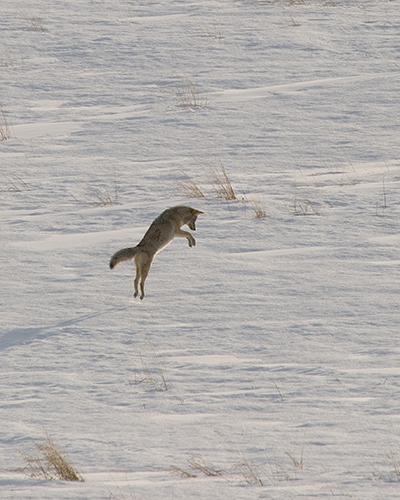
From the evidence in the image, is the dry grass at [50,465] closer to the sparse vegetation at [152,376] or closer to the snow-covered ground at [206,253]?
the snow-covered ground at [206,253]

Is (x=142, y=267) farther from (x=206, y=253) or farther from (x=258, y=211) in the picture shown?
(x=258, y=211)

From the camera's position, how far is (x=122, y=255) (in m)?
6.22

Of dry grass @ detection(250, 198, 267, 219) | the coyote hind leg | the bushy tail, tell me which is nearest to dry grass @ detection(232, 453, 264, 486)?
the bushy tail

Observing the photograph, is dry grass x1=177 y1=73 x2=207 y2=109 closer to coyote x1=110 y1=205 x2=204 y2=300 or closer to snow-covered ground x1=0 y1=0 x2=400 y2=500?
snow-covered ground x1=0 y1=0 x2=400 y2=500

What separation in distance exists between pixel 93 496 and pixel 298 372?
Result: 1833 mm

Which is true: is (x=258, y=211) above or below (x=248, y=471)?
below

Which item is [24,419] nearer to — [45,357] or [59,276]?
[45,357]

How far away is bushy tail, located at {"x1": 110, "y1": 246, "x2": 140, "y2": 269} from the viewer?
6.14 metres

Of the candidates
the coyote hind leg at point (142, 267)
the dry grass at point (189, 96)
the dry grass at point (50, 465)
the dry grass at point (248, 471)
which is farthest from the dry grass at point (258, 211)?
the dry grass at point (50, 465)

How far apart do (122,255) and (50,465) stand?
107 inches

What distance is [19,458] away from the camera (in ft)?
12.6

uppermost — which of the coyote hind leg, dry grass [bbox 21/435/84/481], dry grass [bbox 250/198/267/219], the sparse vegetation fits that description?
dry grass [bbox 21/435/84/481]

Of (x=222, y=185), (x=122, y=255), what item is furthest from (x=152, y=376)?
(x=222, y=185)

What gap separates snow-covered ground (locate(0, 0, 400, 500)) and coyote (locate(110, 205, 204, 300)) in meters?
0.29
